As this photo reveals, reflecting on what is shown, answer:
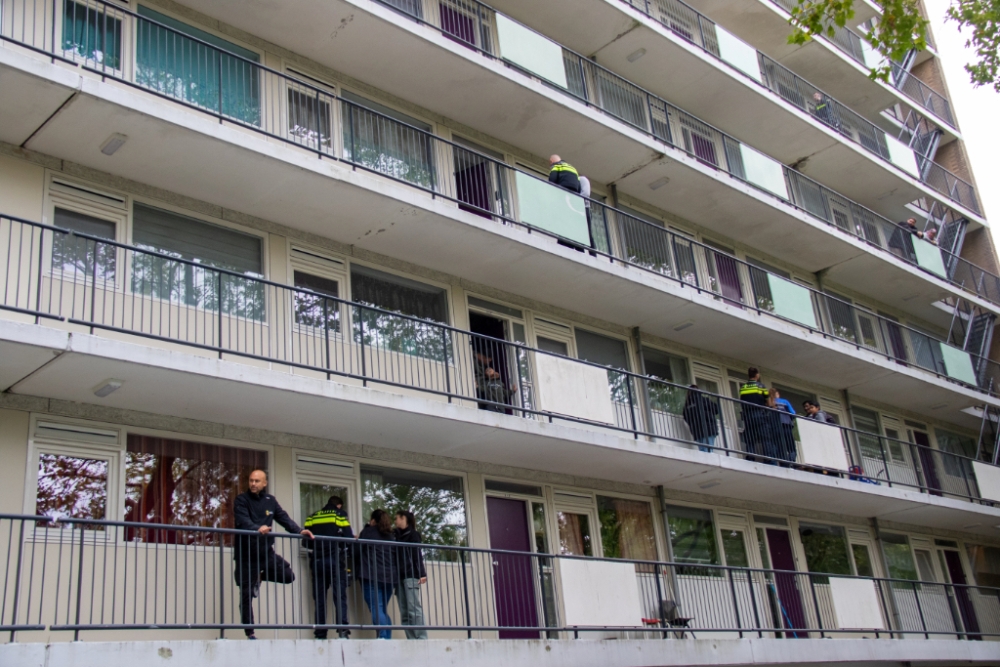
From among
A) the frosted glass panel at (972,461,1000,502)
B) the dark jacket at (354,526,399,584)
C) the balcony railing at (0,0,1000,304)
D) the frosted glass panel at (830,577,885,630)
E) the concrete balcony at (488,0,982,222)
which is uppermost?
the concrete balcony at (488,0,982,222)

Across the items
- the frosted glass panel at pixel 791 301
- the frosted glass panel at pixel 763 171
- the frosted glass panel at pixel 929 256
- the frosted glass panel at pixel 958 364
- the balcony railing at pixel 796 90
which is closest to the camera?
the frosted glass panel at pixel 791 301

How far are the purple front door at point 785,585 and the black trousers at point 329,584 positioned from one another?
8.59 m

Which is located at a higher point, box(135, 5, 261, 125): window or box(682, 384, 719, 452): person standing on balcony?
box(135, 5, 261, 125): window

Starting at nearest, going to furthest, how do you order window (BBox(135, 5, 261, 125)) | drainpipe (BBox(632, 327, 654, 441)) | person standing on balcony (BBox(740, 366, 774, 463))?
window (BBox(135, 5, 261, 125))
drainpipe (BBox(632, 327, 654, 441))
person standing on balcony (BBox(740, 366, 774, 463))

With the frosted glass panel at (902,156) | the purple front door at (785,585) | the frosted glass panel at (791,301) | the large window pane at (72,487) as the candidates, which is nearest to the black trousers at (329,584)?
the large window pane at (72,487)

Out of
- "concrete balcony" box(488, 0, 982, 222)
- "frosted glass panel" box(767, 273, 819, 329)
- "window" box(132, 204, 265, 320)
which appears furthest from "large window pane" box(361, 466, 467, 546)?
"concrete balcony" box(488, 0, 982, 222)

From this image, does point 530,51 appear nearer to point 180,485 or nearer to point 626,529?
point 626,529

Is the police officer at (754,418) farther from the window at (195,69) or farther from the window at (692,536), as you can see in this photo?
the window at (195,69)

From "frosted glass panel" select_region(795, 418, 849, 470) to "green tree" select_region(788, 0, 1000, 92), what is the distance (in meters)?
6.43

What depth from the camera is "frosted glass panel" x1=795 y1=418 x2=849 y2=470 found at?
1905 cm

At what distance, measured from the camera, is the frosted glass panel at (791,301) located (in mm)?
20578

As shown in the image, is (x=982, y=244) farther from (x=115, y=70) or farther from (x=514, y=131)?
(x=115, y=70)

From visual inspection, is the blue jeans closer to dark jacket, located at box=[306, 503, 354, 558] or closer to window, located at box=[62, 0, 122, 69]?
dark jacket, located at box=[306, 503, 354, 558]

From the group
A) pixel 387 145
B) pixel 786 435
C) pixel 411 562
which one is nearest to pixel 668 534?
pixel 786 435
